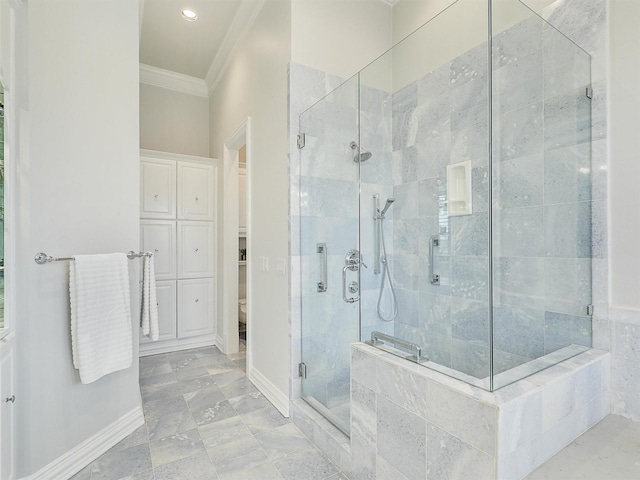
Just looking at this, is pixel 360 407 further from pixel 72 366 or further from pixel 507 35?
pixel 507 35

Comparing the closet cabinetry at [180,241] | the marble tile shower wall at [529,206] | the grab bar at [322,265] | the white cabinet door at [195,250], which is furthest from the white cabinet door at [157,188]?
the marble tile shower wall at [529,206]

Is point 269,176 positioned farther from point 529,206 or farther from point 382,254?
point 529,206

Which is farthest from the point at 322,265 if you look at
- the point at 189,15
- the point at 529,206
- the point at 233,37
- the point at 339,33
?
the point at 189,15

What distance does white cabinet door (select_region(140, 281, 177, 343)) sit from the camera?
344 centimetres

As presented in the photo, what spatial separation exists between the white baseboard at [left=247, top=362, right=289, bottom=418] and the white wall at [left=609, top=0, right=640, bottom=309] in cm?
197

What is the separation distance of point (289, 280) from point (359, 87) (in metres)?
1.40

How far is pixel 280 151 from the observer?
237cm

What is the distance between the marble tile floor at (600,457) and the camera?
109 cm

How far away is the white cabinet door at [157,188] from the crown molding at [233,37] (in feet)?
3.95

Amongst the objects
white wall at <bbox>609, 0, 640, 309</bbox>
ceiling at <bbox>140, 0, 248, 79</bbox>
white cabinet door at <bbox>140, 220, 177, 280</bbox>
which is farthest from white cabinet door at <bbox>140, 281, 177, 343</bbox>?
white wall at <bbox>609, 0, 640, 309</bbox>

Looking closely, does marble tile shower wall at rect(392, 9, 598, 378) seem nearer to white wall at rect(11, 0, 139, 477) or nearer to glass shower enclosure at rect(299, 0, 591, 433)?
glass shower enclosure at rect(299, 0, 591, 433)

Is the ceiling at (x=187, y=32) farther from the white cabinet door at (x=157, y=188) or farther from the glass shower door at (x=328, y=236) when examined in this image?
the glass shower door at (x=328, y=236)

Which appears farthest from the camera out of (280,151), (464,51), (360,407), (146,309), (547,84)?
(280,151)

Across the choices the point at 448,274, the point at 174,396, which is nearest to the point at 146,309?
the point at 174,396
